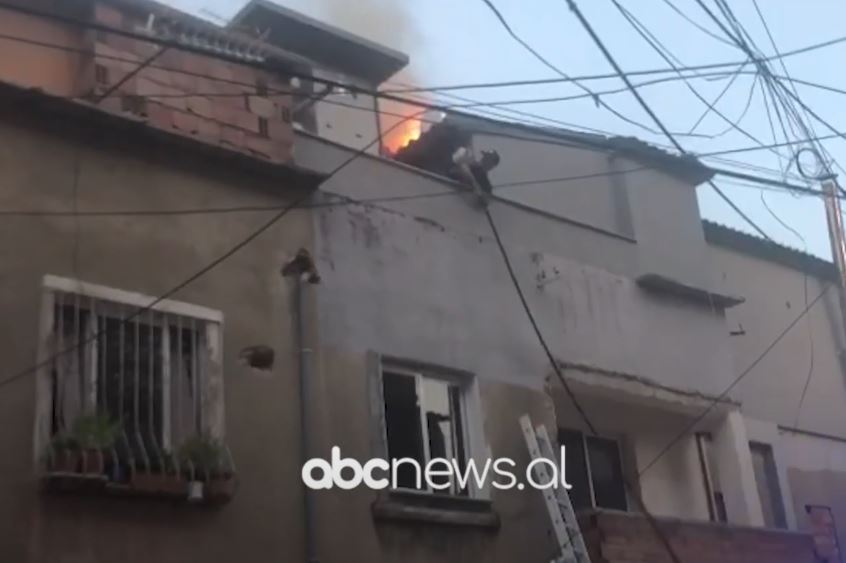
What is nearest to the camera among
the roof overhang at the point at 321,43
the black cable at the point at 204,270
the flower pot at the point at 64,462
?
the flower pot at the point at 64,462

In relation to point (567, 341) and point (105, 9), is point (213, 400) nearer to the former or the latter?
point (105, 9)

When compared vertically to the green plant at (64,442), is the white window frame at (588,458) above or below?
above

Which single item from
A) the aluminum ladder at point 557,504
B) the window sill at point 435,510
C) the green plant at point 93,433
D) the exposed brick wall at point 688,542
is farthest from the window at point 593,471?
the green plant at point 93,433

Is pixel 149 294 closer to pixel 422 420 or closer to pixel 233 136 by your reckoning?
pixel 233 136

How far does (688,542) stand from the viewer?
11852mm

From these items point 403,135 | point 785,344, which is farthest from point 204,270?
point 785,344

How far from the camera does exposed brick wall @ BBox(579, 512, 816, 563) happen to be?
1117 cm

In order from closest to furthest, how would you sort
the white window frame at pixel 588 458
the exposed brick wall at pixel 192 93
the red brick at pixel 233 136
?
the exposed brick wall at pixel 192 93, the red brick at pixel 233 136, the white window frame at pixel 588 458

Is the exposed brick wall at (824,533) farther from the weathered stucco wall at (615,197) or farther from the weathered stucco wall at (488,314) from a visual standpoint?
the weathered stucco wall at (615,197)

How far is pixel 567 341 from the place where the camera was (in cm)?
1233

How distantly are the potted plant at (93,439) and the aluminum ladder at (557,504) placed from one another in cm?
415

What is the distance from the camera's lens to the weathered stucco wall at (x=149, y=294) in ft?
26.3

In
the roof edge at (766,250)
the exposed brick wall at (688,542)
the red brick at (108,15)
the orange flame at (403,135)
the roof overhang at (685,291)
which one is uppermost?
the orange flame at (403,135)

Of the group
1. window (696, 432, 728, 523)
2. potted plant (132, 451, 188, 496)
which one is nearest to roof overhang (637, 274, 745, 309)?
window (696, 432, 728, 523)
